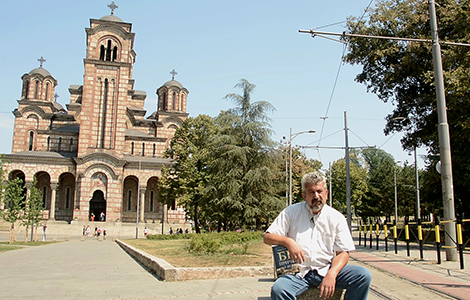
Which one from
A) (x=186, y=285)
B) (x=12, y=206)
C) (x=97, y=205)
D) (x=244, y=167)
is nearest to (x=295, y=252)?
(x=186, y=285)

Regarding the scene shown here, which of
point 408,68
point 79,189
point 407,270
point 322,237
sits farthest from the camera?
point 79,189

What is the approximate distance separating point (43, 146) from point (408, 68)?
46.6 meters

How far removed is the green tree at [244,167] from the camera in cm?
2505

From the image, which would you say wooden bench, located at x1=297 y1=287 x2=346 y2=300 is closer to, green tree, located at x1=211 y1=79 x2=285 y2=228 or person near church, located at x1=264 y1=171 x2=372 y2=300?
person near church, located at x1=264 y1=171 x2=372 y2=300

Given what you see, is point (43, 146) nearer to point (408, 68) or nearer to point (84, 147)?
point (84, 147)

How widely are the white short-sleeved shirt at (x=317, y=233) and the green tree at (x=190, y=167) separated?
95.9 feet

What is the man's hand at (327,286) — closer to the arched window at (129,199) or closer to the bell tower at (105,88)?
the bell tower at (105,88)

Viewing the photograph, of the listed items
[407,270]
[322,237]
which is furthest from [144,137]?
[322,237]

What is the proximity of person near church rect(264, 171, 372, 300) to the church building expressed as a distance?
41.3 meters

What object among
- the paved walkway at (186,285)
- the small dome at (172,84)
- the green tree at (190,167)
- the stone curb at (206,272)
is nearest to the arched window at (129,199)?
the green tree at (190,167)

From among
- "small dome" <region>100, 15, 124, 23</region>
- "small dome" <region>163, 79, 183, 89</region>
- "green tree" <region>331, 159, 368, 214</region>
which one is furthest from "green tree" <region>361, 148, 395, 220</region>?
"small dome" <region>100, 15, 124, 23</region>

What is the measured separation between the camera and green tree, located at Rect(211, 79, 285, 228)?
986 inches

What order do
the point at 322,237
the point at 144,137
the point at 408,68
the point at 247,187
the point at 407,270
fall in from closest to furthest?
the point at 322,237
the point at 407,270
the point at 408,68
the point at 247,187
the point at 144,137

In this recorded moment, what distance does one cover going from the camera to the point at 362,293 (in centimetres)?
350
